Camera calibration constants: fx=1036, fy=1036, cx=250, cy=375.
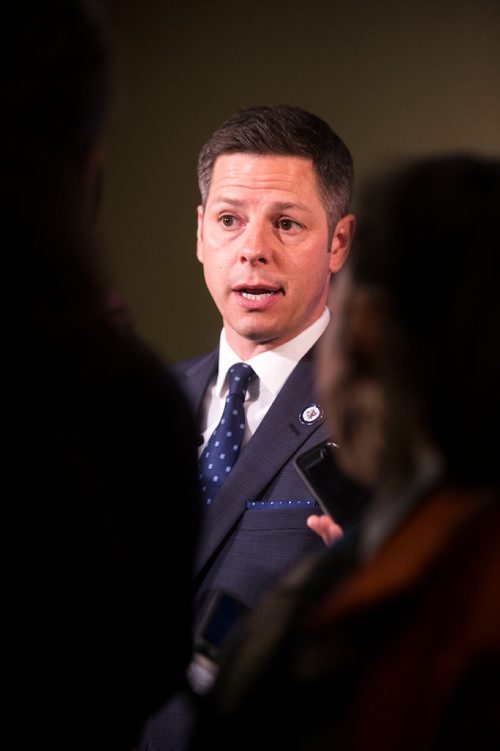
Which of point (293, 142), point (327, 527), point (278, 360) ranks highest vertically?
point (293, 142)

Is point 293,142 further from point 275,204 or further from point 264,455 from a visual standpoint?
point 264,455

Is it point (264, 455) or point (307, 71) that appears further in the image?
point (307, 71)

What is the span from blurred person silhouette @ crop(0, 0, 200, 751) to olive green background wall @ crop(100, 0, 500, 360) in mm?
2079

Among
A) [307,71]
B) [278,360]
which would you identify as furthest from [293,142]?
[307,71]

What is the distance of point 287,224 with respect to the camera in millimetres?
1970

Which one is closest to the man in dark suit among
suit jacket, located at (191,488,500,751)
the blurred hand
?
the blurred hand

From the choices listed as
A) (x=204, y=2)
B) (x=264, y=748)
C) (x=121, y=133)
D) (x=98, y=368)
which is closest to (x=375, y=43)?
(x=204, y=2)

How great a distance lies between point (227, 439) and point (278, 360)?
190 millimetres

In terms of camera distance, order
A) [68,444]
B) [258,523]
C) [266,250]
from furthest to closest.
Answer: [266,250] < [258,523] < [68,444]

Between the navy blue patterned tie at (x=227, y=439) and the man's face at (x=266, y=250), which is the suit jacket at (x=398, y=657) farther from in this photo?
the man's face at (x=266, y=250)

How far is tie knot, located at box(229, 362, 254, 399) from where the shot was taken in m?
1.87

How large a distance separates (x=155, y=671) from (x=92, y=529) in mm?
133

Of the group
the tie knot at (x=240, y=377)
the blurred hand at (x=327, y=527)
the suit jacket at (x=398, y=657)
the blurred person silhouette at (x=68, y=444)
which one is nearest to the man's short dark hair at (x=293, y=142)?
the tie knot at (x=240, y=377)

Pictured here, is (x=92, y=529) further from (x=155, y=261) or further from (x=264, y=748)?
(x=155, y=261)
